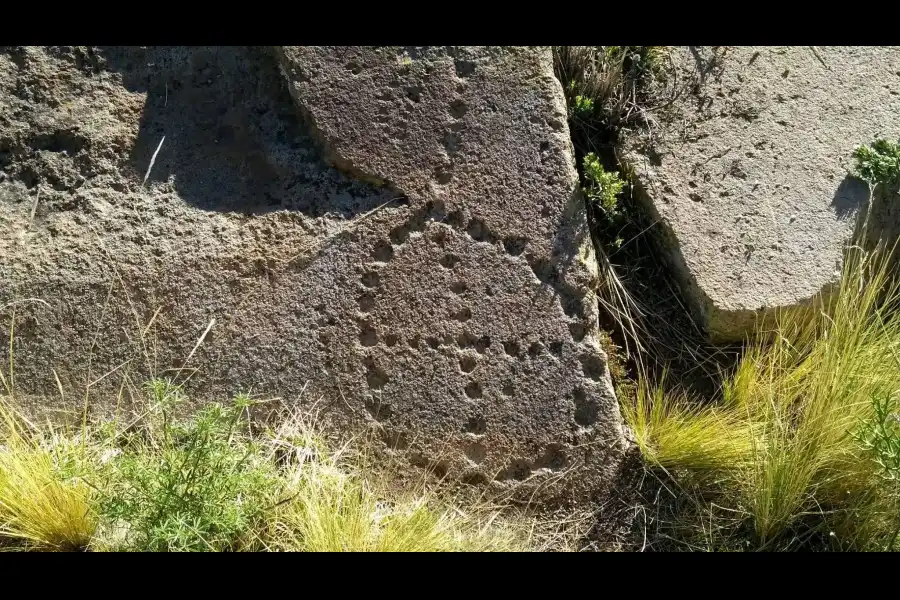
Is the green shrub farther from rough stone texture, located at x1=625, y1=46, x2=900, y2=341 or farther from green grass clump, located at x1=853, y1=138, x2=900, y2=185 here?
green grass clump, located at x1=853, y1=138, x2=900, y2=185

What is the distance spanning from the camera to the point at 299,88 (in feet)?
9.40

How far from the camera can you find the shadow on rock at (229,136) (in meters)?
2.87

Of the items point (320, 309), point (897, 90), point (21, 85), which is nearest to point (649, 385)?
point (320, 309)

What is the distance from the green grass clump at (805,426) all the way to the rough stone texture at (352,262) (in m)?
0.29

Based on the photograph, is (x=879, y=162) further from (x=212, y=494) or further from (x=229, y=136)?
(x=212, y=494)

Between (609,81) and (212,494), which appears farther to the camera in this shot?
(609,81)

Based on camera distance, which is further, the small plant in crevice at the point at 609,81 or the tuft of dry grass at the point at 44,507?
the small plant in crevice at the point at 609,81

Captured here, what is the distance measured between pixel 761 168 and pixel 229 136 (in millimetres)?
1982

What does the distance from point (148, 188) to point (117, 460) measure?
953 mm

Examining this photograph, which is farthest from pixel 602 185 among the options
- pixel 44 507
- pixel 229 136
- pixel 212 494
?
pixel 44 507

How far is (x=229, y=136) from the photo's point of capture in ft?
9.59

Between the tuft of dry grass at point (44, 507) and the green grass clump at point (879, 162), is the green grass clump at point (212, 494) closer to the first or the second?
the tuft of dry grass at point (44, 507)

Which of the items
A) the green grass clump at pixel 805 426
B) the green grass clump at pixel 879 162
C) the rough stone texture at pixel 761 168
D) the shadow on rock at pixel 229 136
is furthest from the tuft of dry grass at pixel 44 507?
the green grass clump at pixel 879 162

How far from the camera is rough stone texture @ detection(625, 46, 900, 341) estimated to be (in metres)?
2.96
